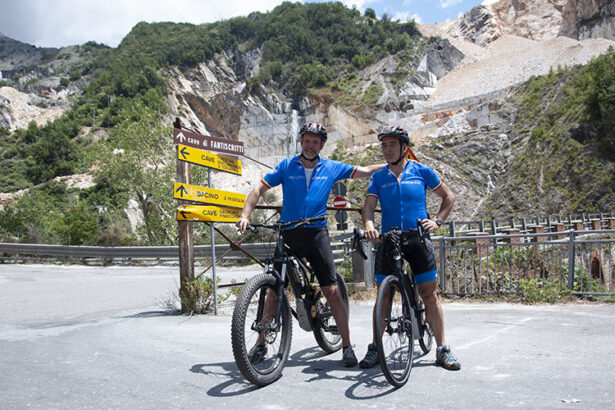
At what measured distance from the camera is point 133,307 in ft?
29.2

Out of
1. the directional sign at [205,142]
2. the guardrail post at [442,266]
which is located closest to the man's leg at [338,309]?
the directional sign at [205,142]

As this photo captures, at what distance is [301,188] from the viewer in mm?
4305

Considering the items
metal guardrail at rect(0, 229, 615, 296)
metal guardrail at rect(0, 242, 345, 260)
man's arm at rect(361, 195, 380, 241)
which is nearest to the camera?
man's arm at rect(361, 195, 380, 241)

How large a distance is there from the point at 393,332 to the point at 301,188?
1.41 metres

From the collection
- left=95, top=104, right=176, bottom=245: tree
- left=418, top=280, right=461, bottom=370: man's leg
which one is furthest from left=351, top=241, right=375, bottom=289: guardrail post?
left=95, top=104, right=176, bottom=245: tree

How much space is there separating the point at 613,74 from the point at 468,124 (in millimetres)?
22382

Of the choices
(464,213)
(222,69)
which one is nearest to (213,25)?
(222,69)

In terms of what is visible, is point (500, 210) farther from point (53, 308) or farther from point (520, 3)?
point (520, 3)

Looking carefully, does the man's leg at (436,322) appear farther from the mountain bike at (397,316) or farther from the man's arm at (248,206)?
the man's arm at (248,206)

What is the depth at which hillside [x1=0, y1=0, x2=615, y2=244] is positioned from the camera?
33094mm

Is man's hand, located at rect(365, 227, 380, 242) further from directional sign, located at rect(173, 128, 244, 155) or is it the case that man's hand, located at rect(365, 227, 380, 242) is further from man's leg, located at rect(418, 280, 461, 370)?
directional sign, located at rect(173, 128, 244, 155)

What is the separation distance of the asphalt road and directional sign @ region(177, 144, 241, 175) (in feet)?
7.07

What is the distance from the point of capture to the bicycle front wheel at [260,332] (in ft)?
11.4

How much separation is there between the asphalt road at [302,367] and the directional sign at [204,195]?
5.28 ft
